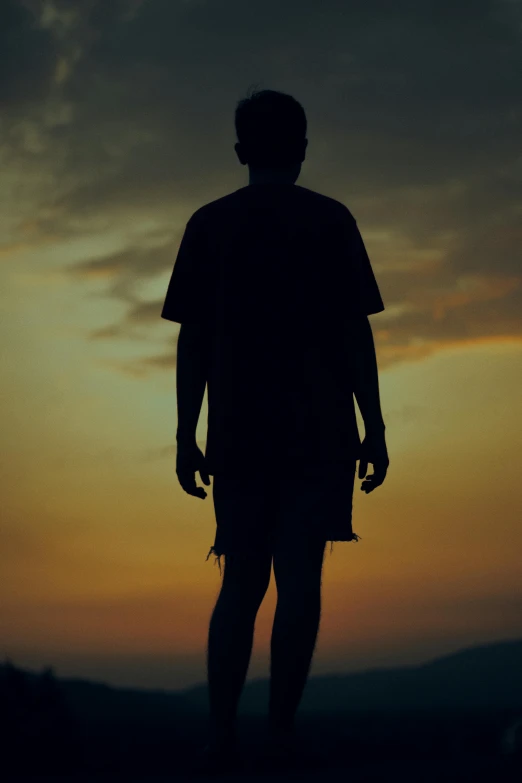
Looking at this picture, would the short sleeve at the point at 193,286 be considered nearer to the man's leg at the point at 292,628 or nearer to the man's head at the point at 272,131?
the man's head at the point at 272,131

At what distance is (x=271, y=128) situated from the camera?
3.88 m

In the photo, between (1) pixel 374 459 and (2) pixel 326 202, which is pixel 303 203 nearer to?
(2) pixel 326 202

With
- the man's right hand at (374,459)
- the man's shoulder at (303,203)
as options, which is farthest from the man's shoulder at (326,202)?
the man's right hand at (374,459)

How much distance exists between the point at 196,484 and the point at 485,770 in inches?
60.3

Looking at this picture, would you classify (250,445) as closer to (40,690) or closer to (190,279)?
(190,279)

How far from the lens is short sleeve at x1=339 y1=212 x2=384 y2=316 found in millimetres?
3889

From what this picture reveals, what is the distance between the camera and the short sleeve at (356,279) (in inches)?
153

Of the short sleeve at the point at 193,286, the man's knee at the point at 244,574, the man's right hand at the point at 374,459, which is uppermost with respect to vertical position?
the short sleeve at the point at 193,286

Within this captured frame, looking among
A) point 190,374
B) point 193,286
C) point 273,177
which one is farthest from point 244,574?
point 273,177

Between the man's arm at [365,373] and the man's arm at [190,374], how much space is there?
1.99 feet

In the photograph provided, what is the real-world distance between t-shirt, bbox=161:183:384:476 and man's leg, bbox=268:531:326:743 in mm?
323

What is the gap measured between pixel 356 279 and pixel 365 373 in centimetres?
39

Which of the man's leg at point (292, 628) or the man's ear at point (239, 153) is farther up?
the man's ear at point (239, 153)

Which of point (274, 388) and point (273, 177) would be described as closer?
point (274, 388)
